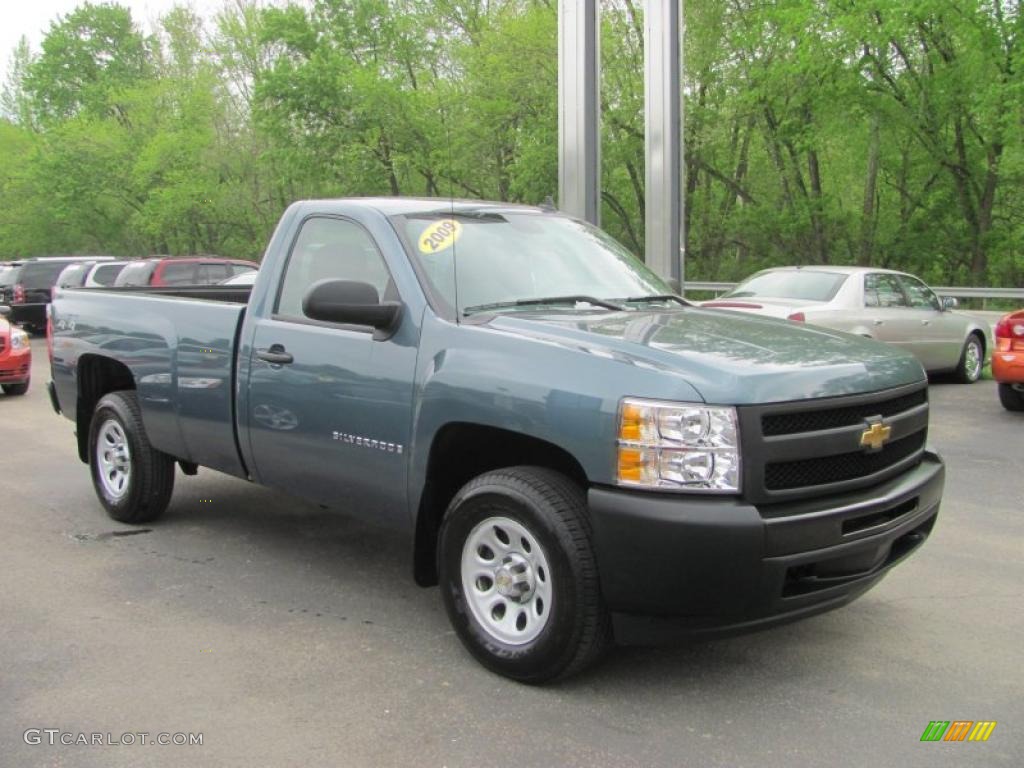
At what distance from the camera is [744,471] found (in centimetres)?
334

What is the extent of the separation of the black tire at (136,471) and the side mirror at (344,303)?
94.1 inches

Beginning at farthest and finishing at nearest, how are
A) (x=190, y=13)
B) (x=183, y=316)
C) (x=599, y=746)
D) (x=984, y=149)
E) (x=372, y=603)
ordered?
(x=190, y=13) < (x=984, y=149) < (x=183, y=316) < (x=372, y=603) < (x=599, y=746)

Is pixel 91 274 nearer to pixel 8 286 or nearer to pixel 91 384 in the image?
pixel 8 286

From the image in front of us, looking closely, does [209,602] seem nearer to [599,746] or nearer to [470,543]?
[470,543]

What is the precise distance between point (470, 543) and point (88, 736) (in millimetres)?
1505

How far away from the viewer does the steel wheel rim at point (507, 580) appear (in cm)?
371

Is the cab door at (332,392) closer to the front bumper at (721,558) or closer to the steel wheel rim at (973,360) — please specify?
the front bumper at (721,558)

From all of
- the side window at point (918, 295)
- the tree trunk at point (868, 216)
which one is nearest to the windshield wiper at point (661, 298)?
the side window at point (918, 295)

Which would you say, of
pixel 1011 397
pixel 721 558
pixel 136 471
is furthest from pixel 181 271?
pixel 721 558

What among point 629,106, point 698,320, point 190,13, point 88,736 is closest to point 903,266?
Result: point 629,106

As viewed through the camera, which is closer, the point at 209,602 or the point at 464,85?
the point at 209,602

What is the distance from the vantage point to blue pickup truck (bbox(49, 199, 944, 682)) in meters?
3.37

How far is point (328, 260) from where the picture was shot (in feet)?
16.2

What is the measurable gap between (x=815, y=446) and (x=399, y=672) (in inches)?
71.5
